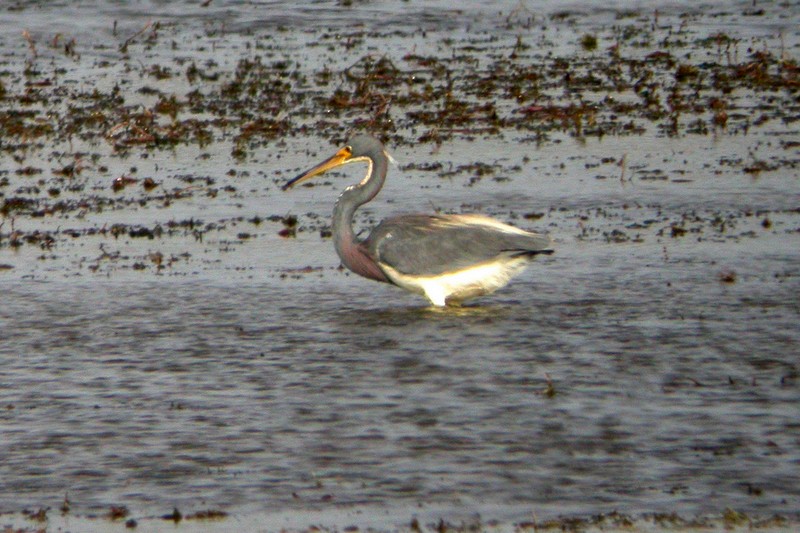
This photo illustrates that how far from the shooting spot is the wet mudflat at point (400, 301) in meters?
6.82

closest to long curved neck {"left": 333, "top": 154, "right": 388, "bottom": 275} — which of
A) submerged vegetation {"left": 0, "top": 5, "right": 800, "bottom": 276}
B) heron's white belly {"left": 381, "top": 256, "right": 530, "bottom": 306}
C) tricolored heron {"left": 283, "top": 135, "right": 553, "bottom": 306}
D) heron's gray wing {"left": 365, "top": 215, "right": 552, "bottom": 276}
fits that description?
tricolored heron {"left": 283, "top": 135, "right": 553, "bottom": 306}

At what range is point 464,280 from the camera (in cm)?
1038

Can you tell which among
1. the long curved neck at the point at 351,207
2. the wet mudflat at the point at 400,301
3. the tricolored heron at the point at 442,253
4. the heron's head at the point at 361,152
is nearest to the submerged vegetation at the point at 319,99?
the wet mudflat at the point at 400,301

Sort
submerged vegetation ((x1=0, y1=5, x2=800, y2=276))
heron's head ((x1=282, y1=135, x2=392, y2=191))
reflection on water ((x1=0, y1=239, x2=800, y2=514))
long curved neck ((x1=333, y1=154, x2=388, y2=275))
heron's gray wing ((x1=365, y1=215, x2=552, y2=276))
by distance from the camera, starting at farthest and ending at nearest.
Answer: submerged vegetation ((x1=0, y1=5, x2=800, y2=276))
heron's head ((x1=282, y1=135, x2=392, y2=191))
long curved neck ((x1=333, y1=154, x2=388, y2=275))
heron's gray wing ((x1=365, y1=215, x2=552, y2=276))
reflection on water ((x1=0, y1=239, x2=800, y2=514))

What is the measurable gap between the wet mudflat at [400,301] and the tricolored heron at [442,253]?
21 cm

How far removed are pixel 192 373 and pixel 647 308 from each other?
293 centimetres

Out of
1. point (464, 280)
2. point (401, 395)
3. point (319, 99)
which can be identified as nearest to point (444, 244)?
point (464, 280)

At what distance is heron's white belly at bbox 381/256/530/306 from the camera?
10359 mm

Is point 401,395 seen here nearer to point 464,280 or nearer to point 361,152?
point 464,280

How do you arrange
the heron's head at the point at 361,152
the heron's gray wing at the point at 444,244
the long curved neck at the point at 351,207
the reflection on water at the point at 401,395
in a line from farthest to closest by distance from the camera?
the heron's head at the point at 361,152 → the long curved neck at the point at 351,207 → the heron's gray wing at the point at 444,244 → the reflection on water at the point at 401,395

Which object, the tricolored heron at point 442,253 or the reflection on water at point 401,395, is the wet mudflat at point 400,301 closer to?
the reflection on water at point 401,395

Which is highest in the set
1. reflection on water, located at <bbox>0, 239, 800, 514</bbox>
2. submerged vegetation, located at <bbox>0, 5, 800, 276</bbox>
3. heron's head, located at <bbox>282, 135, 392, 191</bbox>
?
heron's head, located at <bbox>282, 135, 392, 191</bbox>

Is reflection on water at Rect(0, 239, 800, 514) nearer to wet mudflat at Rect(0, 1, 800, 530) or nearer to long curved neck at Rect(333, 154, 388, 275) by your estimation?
wet mudflat at Rect(0, 1, 800, 530)

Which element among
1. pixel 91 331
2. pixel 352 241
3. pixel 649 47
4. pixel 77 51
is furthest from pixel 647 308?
pixel 77 51
